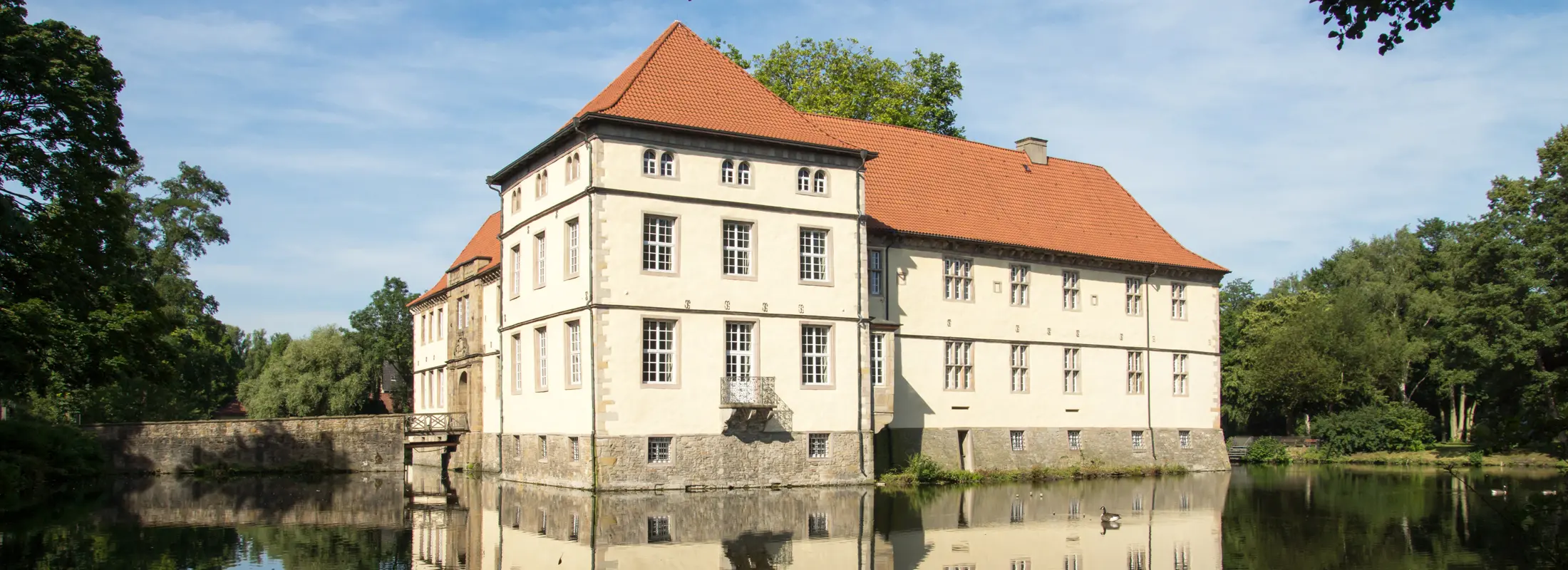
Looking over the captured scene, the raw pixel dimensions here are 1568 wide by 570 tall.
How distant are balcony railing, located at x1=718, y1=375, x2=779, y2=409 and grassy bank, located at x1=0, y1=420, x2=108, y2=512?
592 inches

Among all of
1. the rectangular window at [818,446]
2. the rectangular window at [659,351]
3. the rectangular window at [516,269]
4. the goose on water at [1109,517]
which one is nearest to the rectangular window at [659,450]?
the rectangular window at [659,351]

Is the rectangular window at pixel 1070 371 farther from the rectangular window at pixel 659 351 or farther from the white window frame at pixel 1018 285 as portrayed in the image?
the rectangular window at pixel 659 351

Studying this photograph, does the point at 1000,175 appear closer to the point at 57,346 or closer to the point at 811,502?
the point at 811,502

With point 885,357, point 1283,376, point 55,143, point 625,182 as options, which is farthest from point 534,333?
point 1283,376

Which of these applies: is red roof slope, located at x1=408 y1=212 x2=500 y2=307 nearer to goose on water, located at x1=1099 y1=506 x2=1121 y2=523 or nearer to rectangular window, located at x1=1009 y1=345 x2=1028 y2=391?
rectangular window, located at x1=1009 y1=345 x2=1028 y2=391

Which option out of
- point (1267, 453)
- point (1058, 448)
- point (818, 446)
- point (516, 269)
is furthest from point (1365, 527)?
point (1267, 453)

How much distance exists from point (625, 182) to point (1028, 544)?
13.0 metres

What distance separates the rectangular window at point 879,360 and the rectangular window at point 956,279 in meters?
2.99

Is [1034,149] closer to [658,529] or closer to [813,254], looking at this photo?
[813,254]

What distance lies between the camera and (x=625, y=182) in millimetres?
26359

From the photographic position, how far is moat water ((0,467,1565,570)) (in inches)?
576

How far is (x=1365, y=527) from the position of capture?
61.9 ft

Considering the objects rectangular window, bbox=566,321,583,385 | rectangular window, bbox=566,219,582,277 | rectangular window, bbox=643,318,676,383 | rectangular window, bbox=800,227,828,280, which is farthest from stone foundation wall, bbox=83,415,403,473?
rectangular window, bbox=800,227,828,280

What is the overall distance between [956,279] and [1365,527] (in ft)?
49.2
